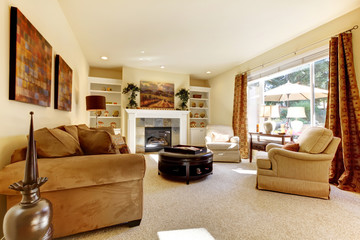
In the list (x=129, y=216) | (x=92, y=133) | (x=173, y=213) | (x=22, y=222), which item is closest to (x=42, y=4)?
(x=92, y=133)

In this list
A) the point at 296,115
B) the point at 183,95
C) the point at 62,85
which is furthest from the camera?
the point at 183,95

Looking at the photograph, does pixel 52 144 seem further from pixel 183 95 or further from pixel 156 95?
pixel 183 95

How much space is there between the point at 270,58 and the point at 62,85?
4153mm

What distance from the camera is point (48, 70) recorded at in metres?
1.98

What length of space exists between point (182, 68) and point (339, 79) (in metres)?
3.67

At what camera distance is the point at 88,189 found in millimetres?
1303

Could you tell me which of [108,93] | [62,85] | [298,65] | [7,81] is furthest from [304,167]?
[108,93]

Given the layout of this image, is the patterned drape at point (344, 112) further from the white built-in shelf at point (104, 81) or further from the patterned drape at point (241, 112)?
the white built-in shelf at point (104, 81)

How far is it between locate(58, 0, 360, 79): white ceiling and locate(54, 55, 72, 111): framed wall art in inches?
33.6

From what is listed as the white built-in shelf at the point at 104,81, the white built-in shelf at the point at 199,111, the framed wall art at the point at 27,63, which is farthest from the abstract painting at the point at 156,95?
the framed wall art at the point at 27,63

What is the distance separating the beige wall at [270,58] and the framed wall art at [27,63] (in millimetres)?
4084

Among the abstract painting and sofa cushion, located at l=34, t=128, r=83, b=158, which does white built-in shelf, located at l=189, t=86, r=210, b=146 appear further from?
sofa cushion, located at l=34, t=128, r=83, b=158

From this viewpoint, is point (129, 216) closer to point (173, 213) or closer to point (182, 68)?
point (173, 213)

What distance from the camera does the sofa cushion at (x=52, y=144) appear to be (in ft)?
4.40
